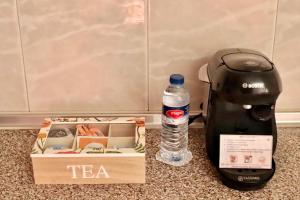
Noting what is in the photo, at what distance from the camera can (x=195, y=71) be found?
1.25 m

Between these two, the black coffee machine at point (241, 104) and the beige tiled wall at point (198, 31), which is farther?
the beige tiled wall at point (198, 31)

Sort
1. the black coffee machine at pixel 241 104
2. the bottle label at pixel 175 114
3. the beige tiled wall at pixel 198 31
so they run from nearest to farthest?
1. the black coffee machine at pixel 241 104
2. the bottle label at pixel 175 114
3. the beige tiled wall at pixel 198 31

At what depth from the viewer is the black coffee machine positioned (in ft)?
3.05

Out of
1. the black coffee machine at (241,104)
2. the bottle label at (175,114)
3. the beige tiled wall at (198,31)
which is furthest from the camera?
the beige tiled wall at (198,31)

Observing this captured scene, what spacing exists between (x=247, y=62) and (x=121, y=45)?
0.39 metres

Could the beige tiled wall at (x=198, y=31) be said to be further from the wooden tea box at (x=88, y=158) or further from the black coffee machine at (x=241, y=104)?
the wooden tea box at (x=88, y=158)

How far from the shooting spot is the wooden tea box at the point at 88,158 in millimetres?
996

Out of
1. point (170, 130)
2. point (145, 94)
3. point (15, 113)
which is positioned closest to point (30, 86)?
point (15, 113)

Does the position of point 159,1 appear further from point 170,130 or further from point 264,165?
A: point 264,165

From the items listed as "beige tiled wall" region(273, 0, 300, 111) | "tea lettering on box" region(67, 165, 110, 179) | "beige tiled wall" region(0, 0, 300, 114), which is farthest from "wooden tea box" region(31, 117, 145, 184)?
"beige tiled wall" region(273, 0, 300, 111)

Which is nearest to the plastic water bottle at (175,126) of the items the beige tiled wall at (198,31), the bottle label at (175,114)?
the bottle label at (175,114)

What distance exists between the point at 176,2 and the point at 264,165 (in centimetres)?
50

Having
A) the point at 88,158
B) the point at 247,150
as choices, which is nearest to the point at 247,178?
the point at 247,150

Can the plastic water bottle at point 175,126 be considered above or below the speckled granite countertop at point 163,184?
above
